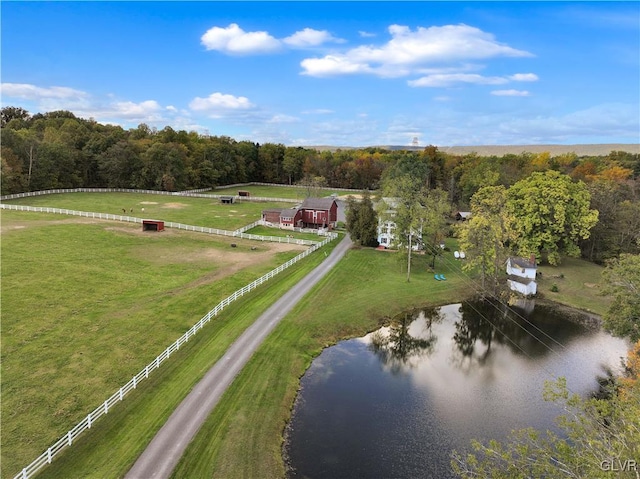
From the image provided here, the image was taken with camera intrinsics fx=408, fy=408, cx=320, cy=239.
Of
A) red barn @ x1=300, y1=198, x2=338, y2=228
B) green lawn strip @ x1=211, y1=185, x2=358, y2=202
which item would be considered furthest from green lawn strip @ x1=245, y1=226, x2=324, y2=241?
green lawn strip @ x1=211, y1=185, x2=358, y2=202

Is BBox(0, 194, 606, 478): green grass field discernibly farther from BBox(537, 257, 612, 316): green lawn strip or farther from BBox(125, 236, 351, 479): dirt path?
BBox(125, 236, 351, 479): dirt path

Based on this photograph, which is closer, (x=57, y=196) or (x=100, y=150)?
(x=57, y=196)

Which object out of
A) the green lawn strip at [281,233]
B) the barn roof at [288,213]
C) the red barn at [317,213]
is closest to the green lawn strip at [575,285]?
the green lawn strip at [281,233]

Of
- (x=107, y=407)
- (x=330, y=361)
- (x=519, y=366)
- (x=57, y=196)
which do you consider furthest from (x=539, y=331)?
(x=57, y=196)

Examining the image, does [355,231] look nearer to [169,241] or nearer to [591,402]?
[169,241]

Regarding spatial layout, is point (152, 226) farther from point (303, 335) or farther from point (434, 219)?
point (434, 219)

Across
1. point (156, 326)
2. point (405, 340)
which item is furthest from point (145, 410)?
point (405, 340)
